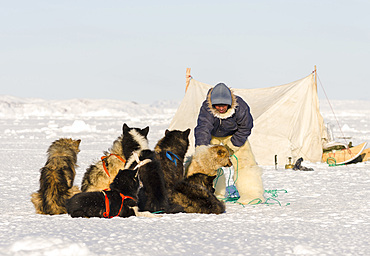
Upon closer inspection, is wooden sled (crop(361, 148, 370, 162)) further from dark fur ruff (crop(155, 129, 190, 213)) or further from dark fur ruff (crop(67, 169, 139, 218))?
dark fur ruff (crop(67, 169, 139, 218))

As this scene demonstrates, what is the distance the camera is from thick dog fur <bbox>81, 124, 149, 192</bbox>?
4.82 meters

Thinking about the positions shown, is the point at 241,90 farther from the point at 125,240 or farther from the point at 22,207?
the point at 125,240

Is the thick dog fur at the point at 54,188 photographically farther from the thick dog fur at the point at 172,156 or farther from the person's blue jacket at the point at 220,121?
the person's blue jacket at the point at 220,121

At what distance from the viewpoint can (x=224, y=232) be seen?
3.84 m

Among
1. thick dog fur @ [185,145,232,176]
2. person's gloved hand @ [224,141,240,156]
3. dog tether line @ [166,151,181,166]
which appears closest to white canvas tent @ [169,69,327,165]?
person's gloved hand @ [224,141,240,156]

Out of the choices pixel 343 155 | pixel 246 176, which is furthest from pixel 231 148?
pixel 343 155

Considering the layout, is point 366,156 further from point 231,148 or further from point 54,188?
point 54,188

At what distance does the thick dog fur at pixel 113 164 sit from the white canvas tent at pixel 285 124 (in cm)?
680

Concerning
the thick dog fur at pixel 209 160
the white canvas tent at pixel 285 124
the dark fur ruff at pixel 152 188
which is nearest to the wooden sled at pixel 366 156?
the white canvas tent at pixel 285 124

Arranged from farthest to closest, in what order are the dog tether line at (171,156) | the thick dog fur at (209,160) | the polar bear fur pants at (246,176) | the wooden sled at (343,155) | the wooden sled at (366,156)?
the wooden sled at (366,156) → the wooden sled at (343,155) → the polar bear fur pants at (246,176) → the thick dog fur at (209,160) → the dog tether line at (171,156)

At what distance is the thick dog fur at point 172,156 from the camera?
4.88 m

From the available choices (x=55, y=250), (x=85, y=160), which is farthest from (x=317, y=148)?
(x=55, y=250)

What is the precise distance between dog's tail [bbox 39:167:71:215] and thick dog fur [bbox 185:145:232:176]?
140cm

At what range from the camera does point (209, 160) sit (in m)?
5.20
